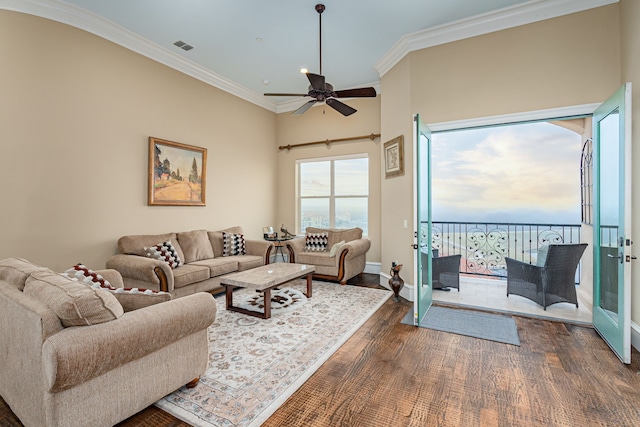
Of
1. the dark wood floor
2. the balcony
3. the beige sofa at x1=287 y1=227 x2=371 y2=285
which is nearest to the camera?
the dark wood floor

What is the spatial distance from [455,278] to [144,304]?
169 inches

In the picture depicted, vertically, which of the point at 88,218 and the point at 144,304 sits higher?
the point at 88,218

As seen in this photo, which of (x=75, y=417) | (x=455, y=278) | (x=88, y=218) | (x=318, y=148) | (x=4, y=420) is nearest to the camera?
(x=75, y=417)

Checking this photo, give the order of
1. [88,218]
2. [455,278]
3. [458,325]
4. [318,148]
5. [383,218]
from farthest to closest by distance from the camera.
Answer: [318,148]
[383,218]
[455,278]
[88,218]
[458,325]

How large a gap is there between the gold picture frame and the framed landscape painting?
3124 mm

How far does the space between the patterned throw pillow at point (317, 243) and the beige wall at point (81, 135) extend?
6.29 feet

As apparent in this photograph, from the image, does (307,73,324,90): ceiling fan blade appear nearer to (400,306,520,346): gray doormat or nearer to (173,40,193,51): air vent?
(173,40,193,51): air vent

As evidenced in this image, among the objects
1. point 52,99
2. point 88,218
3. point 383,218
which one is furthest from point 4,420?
point 383,218

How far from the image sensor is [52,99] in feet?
11.7

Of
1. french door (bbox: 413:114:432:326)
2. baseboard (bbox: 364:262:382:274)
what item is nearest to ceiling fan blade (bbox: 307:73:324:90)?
french door (bbox: 413:114:432:326)

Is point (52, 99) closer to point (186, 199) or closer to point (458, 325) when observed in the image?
point (186, 199)

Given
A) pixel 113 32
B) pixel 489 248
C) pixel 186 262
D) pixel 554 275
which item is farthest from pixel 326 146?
pixel 554 275

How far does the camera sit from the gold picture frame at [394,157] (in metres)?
4.57

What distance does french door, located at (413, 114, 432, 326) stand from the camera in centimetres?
347
